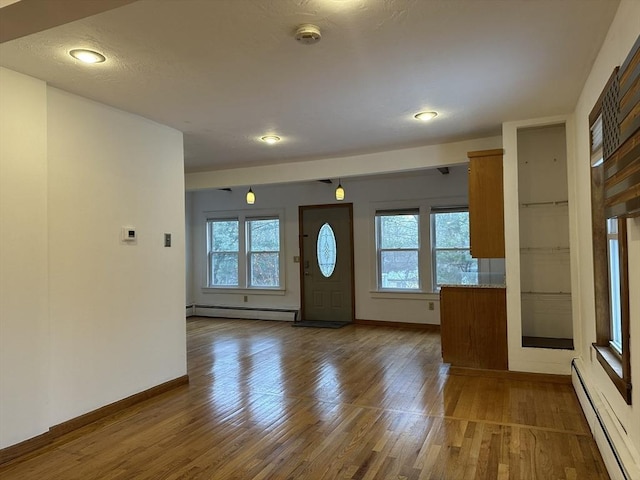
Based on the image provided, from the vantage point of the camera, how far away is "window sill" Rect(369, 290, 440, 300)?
273 inches

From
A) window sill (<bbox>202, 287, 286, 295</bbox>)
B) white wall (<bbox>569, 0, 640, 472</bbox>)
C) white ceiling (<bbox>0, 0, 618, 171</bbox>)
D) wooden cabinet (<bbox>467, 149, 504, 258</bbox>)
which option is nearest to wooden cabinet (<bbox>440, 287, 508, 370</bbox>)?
wooden cabinet (<bbox>467, 149, 504, 258</bbox>)

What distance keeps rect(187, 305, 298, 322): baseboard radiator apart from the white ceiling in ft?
14.4

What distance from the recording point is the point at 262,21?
2.21 m

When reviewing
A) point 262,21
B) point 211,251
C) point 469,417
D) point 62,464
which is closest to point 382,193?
point 211,251

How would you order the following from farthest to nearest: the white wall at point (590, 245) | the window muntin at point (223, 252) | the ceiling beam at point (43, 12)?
the window muntin at point (223, 252)
the white wall at point (590, 245)
the ceiling beam at point (43, 12)

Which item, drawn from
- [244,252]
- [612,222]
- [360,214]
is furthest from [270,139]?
[244,252]

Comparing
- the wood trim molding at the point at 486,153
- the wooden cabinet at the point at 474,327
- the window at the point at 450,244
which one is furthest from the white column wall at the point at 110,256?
the window at the point at 450,244

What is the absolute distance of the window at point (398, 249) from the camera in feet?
23.4

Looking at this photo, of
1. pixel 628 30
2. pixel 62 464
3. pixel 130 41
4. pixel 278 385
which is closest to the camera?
pixel 628 30

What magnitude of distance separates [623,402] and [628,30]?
182 centimetres

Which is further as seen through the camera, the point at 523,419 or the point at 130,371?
the point at 130,371

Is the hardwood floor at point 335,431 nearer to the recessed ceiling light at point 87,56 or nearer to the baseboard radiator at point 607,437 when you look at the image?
the baseboard radiator at point 607,437

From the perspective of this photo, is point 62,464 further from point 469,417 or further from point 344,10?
point 344,10

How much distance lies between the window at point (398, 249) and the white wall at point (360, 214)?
13 centimetres
